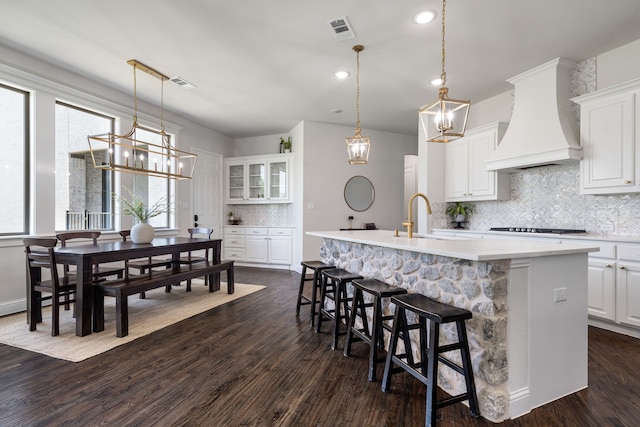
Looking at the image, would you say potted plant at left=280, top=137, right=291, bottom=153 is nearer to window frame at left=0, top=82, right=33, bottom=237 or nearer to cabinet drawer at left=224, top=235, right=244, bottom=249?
cabinet drawer at left=224, top=235, right=244, bottom=249

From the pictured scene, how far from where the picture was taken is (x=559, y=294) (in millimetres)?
1921

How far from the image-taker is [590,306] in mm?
3209

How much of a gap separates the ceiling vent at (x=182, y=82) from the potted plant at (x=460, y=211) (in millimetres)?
4374

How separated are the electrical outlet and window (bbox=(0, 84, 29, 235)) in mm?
→ 5150

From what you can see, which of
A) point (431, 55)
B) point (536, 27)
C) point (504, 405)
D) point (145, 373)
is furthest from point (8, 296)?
point (536, 27)

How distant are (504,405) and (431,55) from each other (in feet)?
10.8

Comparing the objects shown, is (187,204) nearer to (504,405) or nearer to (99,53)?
(99,53)

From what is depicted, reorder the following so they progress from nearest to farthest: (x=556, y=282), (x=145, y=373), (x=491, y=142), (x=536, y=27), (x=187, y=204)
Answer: (x=556, y=282) → (x=145, y=373) → (x=536, y=27) → (x=491, y=142) → (x=187, y=204)

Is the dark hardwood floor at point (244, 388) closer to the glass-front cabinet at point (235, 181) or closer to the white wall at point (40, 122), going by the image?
the white wall at point (40, 122)

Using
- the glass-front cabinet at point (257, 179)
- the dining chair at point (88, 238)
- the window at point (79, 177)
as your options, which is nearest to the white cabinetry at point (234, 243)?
the glass-front cabinet at point (257, 179)

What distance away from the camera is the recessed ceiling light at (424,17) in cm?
273

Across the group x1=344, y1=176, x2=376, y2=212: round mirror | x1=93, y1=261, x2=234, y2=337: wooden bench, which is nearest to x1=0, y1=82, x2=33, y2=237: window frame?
x1=93, y1=261, x2=234, y2=337: wooden bench

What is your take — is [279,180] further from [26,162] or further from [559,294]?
[559,294]

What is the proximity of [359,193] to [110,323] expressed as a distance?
4.66 metres
